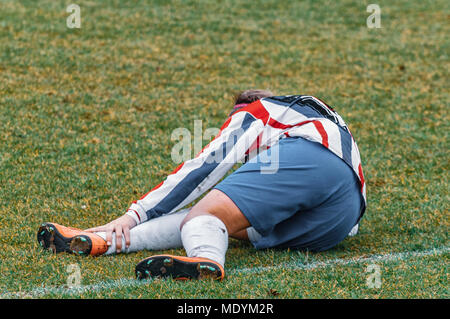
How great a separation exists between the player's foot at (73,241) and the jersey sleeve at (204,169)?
0.28 m

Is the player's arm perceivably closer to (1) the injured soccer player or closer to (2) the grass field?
(1) the injured soccer player

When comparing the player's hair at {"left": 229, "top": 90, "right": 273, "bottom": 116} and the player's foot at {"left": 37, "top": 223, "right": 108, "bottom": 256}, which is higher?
the player's hair at {"left": 229, "top": 90, "right": 273, "bottom": 116}

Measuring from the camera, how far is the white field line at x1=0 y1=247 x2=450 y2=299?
3.47 metres

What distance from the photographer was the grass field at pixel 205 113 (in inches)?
151

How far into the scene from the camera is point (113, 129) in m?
7.38

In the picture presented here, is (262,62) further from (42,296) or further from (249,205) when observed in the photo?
(42,296)

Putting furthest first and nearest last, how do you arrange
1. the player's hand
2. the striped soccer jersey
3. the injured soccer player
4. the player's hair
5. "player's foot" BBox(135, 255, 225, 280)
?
the player's hair < the player's hand < the striped soccer jersey < the injured soccer player < "player's foot" BBox(135, 255, 225, 280)

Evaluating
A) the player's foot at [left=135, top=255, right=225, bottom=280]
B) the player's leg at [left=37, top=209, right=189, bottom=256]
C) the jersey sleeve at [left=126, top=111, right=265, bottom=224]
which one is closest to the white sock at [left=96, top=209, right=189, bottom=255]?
the player's leg at [left=37, top=209, right=189, bottom=256]

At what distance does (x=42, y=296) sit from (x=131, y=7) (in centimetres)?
966

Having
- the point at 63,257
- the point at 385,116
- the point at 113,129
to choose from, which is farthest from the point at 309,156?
the point at 385,116

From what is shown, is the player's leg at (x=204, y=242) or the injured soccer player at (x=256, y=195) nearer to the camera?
the player's leg at (x=204, y=242)

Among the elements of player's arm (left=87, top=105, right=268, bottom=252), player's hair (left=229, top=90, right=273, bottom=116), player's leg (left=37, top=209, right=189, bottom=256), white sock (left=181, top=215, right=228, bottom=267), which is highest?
player's hair (left=229, top=90, right=273, bottom=116)

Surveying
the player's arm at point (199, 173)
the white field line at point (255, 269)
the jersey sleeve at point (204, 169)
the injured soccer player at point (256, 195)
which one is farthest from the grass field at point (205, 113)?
the jersey sleeve at point (204, 169)

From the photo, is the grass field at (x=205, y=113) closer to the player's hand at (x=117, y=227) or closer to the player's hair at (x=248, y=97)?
the player's hand at (x=117, y=227)
